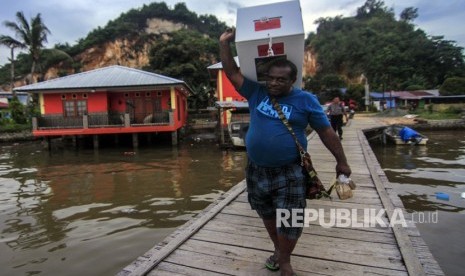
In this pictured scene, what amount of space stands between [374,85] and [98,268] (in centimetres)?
5163

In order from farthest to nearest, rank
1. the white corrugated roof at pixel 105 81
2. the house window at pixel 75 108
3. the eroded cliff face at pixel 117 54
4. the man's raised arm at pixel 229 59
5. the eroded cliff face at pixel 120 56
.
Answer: the eroded cliff face at pixel 117 54
the eroded cliff face at pixel 120 56
the house window at pixel 75 108
the white corrugated roof at pixel 105 81
the man's raised arm at pixel 229 59

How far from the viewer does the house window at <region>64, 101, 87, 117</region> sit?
2002cm

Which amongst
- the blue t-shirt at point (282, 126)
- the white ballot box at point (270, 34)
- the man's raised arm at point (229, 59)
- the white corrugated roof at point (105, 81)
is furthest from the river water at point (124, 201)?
the white corrugated roof at point (105, 81)

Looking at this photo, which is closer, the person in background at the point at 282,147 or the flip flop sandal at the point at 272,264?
the person in background at the point at 282,147

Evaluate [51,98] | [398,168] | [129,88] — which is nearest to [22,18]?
[51,98]

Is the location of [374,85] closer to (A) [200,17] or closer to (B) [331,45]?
(B) [331,45]

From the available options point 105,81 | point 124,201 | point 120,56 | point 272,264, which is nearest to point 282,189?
point 272,264

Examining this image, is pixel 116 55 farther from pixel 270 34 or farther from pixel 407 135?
pixel 270 34

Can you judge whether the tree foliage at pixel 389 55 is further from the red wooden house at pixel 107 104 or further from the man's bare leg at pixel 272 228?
the man's bare leg at pixel 272 228

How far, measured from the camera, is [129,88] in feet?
62.6

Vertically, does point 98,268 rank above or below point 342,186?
below

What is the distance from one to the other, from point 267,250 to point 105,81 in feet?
62.2

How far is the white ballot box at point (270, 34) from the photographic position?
247 cm

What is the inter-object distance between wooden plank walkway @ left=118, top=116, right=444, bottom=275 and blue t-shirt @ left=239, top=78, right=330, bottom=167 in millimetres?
941
